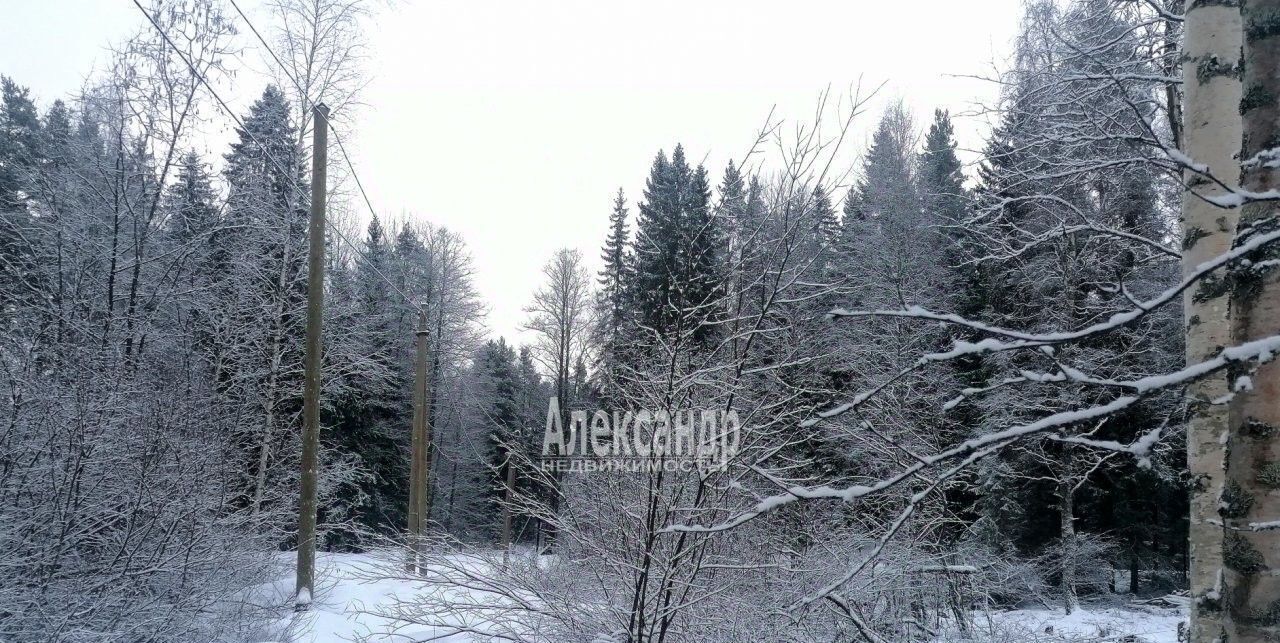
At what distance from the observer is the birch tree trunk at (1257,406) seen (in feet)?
4.42

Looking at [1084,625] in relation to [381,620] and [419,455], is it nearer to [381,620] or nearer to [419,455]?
[381,620]

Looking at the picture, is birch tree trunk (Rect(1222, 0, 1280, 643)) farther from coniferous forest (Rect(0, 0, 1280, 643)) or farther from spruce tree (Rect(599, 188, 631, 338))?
spruce tree (Rect(599, 188, 631, 338))

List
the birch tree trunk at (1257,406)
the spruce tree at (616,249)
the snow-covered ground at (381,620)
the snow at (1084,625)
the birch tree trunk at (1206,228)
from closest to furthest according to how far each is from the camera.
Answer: the birch tree trunk at (1257,406) < the birch tree trunk at (1206,228) < the snow-covered ground at (381,620) < the snow at (1084,625) < the spruce tree at (616,249)

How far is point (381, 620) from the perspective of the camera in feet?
22.4

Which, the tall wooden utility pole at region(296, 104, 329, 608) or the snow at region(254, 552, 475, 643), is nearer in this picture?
the snow at region(254, 552, 475, 643)

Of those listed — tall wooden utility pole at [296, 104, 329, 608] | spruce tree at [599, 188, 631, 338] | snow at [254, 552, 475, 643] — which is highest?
spruce tree at [599, 188, 631, 338]

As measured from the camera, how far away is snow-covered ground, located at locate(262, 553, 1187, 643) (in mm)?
4055

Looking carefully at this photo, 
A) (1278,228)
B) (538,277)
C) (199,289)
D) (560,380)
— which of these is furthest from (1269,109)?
(538,277)

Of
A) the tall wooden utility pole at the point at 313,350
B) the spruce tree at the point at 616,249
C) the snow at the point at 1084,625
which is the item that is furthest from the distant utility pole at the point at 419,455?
the spruce tree at the point at 616,249

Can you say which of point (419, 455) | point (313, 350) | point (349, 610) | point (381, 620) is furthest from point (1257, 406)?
point (419, 455)

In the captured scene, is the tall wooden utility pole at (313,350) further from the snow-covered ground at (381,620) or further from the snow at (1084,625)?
the snow at (1084,625)

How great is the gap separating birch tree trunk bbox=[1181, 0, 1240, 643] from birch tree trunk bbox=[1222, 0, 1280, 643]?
42.1 inches

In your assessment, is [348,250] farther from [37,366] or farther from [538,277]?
[37,366]

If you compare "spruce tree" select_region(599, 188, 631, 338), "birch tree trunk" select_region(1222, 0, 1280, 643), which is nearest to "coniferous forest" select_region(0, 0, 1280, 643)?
"birch tree trunk" select_region(1222, 0, 1280, 643)
